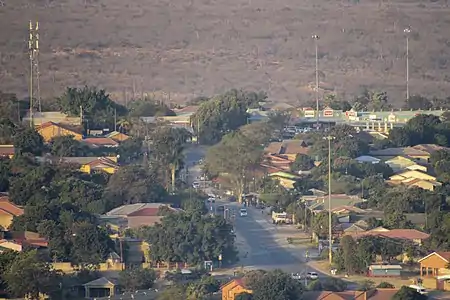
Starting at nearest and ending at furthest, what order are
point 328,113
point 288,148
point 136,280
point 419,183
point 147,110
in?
point 136,280
point 419,183
point 288,148
point 147,110
point 328,113

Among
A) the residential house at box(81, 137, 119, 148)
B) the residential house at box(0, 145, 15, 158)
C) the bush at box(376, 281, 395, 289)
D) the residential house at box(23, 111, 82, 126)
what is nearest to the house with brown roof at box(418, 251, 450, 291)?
the bush at box(376, 281, 395, 289)

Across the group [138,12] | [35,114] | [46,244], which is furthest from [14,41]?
[46,244]

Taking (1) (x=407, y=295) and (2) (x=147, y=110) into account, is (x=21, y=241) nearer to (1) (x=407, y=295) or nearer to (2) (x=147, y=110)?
(1) (x=407, y=295)

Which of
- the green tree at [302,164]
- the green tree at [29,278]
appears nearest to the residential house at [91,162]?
the green tree at [302,164]

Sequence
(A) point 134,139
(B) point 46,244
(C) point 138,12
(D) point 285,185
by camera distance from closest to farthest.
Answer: (B) point 46,244 → (D) point 285,185 → (A) point 134,139 → (C) point 138,12

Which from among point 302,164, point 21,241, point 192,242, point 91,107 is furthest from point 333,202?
point 91,107

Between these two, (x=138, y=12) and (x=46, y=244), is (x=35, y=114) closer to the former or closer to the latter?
(x=46, y=244)

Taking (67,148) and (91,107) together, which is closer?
(67,148)
